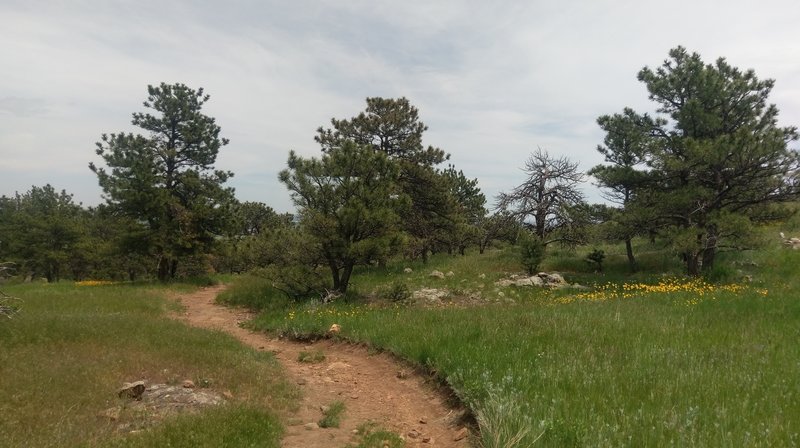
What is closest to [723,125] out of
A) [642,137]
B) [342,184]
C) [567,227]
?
[642,137]

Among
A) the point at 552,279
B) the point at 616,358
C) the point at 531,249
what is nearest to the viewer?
the point at 616,358

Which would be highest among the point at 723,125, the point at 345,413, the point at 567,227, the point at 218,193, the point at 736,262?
the point at 723,125

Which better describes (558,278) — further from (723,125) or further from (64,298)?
(64,298)

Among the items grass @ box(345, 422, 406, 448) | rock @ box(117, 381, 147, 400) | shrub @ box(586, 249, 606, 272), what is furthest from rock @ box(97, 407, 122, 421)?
shrub @ box(586, 249, 606, 272)

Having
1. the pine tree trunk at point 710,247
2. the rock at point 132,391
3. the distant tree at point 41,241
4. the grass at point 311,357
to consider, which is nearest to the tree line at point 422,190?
the pine tree trunk at point 710,247

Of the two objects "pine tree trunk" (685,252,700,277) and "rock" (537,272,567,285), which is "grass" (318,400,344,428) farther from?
"pine tree trunk" (685,252,700,277)

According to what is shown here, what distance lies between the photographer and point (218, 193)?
2762 cm

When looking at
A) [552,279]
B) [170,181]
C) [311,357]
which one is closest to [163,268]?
[170,181]

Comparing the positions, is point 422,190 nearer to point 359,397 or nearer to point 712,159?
point 712,159

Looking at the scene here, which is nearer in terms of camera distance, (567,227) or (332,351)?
(332,351)

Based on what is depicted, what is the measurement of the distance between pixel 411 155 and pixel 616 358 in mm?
19811

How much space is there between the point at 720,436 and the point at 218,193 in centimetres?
2735

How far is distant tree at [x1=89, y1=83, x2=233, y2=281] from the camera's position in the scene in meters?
25.2

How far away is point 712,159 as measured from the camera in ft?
52.4
